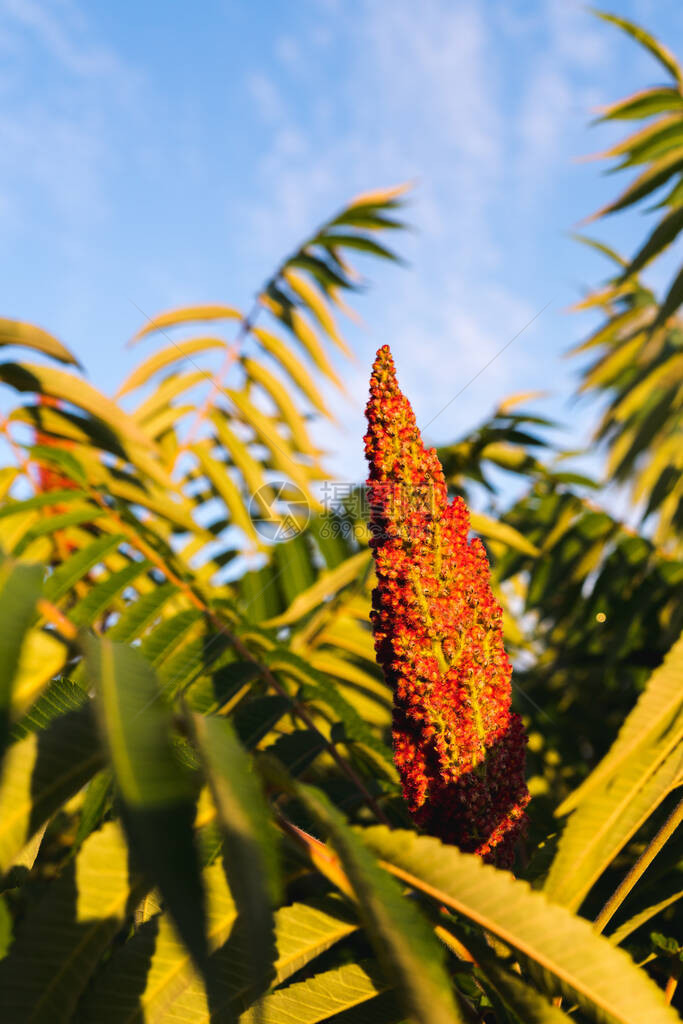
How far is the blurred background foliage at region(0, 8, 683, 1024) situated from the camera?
0.79 m

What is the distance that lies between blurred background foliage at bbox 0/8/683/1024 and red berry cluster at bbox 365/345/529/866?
0.58 feet

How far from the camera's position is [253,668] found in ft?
6.43

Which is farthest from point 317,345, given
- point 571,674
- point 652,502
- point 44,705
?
point 44,705

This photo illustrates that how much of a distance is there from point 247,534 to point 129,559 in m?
0.48

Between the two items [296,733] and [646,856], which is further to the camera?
[296,733]

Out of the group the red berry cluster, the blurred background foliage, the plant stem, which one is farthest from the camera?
the red berry cluster

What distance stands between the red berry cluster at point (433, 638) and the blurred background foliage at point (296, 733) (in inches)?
7.0

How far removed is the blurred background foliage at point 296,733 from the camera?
0.79 metres

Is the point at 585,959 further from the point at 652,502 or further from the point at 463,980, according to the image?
the point at 652,502

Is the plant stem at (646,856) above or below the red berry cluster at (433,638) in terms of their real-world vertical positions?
below

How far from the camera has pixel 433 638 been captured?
150 centimetres

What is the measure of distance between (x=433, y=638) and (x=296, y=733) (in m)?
0.52

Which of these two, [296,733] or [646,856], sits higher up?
[296,733]

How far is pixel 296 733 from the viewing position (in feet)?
6.02
